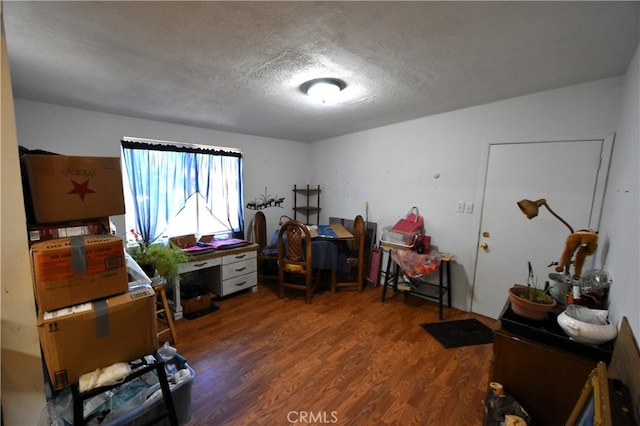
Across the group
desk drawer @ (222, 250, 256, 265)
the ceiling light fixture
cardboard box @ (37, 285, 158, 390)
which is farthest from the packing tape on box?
desk drawer @ (222, 250, 256, 265)

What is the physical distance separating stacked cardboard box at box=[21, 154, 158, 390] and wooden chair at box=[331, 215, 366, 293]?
251 centimetres

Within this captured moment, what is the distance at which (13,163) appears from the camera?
0.97m

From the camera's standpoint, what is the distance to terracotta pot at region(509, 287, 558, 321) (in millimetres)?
1320

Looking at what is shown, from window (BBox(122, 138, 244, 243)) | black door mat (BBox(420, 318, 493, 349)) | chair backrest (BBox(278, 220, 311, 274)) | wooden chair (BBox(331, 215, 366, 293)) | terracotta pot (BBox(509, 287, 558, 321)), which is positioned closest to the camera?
terracotta pot (BBox(509, 287, 558, 321))

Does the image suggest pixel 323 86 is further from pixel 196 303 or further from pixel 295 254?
pixel 196 303

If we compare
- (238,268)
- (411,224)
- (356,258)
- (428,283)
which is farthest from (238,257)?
(428,283)

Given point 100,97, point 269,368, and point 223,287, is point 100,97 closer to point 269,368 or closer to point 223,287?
point 223,287

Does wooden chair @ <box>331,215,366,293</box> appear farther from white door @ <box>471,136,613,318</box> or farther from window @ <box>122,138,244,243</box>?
window @ <box>122,138,244,243</box>

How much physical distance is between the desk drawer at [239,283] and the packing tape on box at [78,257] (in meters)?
2.09


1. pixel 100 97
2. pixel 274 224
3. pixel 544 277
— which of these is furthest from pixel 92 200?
pixel 544 277

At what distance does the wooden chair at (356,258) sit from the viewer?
3.35 metres

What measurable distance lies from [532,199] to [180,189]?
3.95 metres

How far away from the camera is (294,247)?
310 centimetres

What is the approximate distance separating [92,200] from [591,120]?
3.56 m
